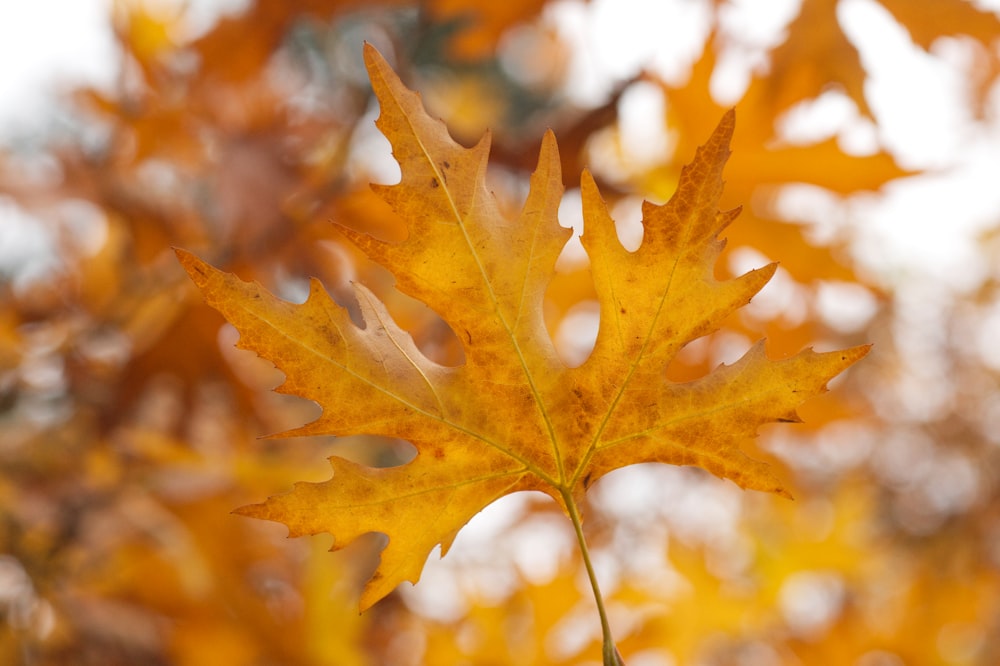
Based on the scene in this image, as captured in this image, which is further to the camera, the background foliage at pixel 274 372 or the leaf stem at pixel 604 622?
the background foliage at pixel 274 372

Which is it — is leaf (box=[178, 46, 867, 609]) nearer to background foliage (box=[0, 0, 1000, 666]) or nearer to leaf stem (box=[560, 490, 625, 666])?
leaf stem (box=[560, 490, 625, 666])

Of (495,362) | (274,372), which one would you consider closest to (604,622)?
(495,362)

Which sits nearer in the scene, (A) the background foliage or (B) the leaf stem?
(B) the leaf stem

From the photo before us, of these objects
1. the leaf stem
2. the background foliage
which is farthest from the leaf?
the background foliage

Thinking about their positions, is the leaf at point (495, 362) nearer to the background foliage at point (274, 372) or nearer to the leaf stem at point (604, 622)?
the leaf stem at point (604, 622)

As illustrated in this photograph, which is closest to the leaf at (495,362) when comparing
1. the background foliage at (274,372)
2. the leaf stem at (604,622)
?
the leaf stem at (604,622)
